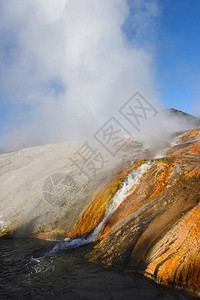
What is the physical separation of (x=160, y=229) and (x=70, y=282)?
506 cm

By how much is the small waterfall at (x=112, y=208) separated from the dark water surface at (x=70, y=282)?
4.87 ft

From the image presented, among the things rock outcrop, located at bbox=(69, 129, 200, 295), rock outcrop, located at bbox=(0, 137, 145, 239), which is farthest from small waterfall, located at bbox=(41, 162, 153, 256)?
rock outcrop, located at bbox=(0, 137, 145, 239)

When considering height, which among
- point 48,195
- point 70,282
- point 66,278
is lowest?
point 70,282

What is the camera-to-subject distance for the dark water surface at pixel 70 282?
7.08 m

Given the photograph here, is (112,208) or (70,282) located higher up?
(112,208)

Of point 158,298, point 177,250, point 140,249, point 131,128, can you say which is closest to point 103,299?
point 158,298

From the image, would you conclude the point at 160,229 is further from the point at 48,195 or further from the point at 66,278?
the point at 48,195

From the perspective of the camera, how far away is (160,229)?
8898mm

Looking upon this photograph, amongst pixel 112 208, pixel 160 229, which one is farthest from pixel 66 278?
pixel 112 208

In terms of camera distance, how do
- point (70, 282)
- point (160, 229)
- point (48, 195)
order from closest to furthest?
point (70, 282), point (160, 229), point (48, 195)

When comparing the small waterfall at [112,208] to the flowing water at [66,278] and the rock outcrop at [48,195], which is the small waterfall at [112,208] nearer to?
the flowing water at [66,278]

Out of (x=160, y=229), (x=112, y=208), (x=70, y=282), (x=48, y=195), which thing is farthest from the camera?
(x=48, y=195)

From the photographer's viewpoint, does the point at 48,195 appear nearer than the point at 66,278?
No

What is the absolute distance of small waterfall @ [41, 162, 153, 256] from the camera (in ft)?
43.7
